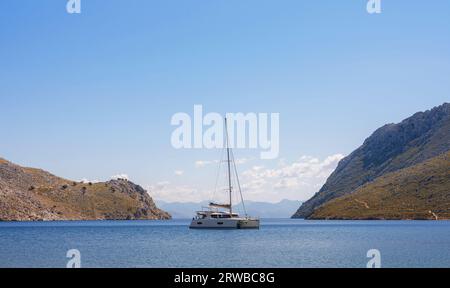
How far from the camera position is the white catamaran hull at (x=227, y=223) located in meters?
165

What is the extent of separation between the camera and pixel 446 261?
71.0 m

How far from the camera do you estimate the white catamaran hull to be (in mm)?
165375

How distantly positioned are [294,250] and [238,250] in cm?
957

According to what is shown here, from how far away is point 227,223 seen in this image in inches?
6501

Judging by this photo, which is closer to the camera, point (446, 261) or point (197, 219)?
point (446, 261)
